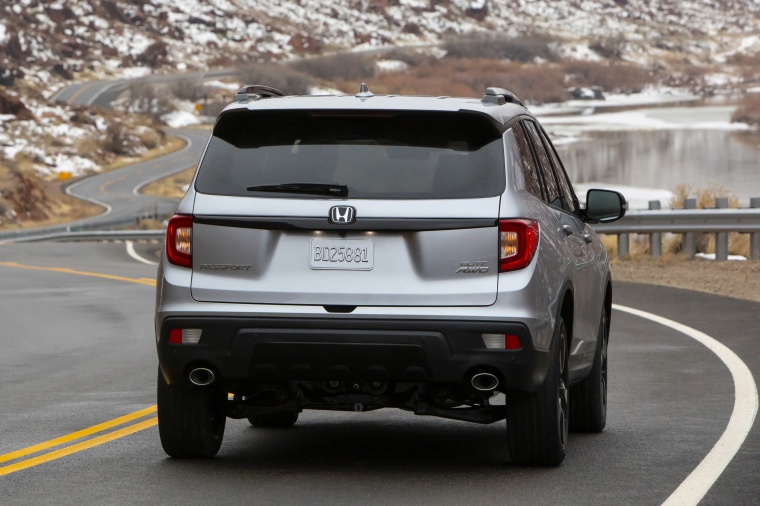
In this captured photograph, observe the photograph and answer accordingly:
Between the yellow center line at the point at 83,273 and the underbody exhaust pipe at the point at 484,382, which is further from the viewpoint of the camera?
the yellow center line at the point at 83,273

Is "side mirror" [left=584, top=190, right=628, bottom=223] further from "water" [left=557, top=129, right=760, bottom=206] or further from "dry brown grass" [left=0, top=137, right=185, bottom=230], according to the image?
"dry brown grass" [left=0, top=137, right=185, bottom=230]

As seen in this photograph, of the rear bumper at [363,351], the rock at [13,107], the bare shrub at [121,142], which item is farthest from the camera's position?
the bare shrub at [121,142]

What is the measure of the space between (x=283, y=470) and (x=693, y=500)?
194 cm

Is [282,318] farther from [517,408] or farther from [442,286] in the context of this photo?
[517,408]

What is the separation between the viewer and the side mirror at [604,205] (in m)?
8.20

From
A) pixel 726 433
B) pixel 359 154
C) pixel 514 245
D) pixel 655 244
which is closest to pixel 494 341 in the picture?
pixel 514 245

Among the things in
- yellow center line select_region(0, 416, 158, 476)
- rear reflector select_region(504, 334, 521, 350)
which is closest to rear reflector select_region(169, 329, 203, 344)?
yellow center line select_region(0, 416, 158, 476)

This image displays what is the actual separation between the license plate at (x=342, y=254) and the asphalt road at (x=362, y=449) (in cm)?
98

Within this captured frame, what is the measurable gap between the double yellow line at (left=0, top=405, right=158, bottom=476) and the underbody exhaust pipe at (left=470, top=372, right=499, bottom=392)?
2.22 metres

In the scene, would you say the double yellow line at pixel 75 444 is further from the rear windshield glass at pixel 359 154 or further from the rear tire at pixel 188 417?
the rear windshield glass at pixel 359 154

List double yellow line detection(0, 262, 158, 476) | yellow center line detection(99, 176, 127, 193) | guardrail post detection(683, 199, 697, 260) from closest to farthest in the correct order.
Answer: double yellow line detection(0, 262, 158, 476)
guardrail post detection(683, 199, 697, 260)
yellow center line detection(99, 176, 127, 193)

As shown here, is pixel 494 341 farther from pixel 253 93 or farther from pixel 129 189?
pixel 129 189

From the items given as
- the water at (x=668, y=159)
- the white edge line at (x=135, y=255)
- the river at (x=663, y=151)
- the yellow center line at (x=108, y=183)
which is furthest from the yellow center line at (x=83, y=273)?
the yellow center line at (x=108, y=183)

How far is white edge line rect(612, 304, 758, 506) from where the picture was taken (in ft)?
21.4
